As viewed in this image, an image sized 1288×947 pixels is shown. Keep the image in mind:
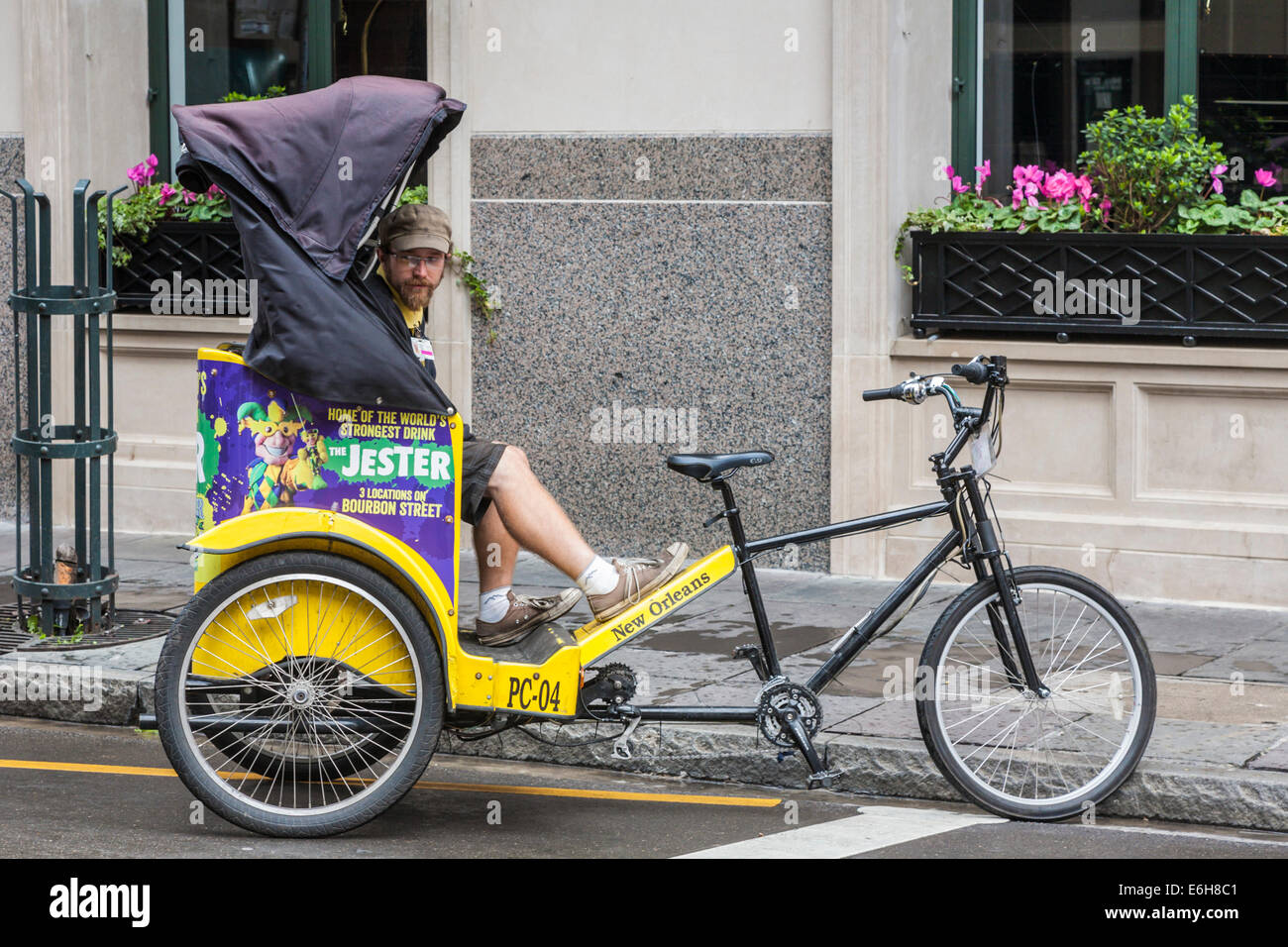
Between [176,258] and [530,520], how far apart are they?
17.8 ft

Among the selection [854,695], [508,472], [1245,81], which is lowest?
[854,695]

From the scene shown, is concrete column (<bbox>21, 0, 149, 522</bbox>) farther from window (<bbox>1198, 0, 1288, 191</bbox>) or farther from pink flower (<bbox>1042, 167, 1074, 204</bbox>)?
window (<bbox>1198, 0, 1288, 191</bbox>)

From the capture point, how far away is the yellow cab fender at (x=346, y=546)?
203 inches

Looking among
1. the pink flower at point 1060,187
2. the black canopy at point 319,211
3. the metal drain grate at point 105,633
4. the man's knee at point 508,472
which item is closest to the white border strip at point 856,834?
the man's knee at point 508,472

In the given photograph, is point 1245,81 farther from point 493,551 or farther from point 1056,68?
point 493,551

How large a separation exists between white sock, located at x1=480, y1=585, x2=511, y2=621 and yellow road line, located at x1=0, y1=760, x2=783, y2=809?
2.19ft

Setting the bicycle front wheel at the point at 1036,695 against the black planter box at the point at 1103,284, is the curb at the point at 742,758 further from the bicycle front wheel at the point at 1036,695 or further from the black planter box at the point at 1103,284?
the black planter box at the point at 1103,284

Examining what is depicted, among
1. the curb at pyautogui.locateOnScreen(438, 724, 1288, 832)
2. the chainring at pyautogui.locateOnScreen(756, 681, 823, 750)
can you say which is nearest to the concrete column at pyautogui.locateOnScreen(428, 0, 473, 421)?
the curb at pyautogui.locateOnScreen(438, 724, 1288, 832)

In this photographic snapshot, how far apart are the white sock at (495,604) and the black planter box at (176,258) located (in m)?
5.01

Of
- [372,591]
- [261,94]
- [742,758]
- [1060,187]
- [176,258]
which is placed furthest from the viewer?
[261,94]

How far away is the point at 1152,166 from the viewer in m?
8.46

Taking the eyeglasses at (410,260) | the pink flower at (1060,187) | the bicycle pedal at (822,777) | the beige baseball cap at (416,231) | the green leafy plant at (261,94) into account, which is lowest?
the bicycle pedal at (822,777)

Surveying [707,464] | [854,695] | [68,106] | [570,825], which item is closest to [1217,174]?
[854,695]

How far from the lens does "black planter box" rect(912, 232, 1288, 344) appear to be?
27.0 feet
